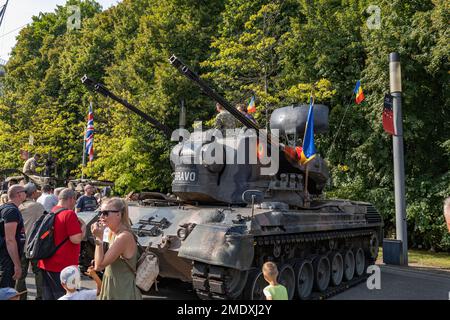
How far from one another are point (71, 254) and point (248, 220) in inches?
105

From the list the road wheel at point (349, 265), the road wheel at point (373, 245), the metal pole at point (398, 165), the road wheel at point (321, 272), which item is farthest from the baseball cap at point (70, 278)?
the metal pole at point (398, 165)

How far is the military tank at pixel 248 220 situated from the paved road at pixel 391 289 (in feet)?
1.46

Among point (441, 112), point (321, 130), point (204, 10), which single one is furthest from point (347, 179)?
point (204, 10)

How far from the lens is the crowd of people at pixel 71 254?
160 inches

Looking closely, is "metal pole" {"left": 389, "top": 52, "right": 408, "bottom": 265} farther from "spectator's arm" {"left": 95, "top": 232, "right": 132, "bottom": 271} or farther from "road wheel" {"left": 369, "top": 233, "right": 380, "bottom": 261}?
"spectator's arm" {"left": 95, "top": 232, "right": 132, "bottom": 271}

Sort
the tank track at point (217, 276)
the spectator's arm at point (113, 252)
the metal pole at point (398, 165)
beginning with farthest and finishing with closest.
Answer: the metal pole at point (398, 165)
the tank track at point (217, 276)
the spectator's arm at point (113, 252)

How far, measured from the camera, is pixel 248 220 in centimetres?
687

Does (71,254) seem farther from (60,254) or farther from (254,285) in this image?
(254,285)

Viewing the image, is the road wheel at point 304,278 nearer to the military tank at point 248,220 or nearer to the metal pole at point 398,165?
the military tank at point 248,220

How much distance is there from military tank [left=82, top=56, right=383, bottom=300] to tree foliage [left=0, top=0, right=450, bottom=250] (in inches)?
293

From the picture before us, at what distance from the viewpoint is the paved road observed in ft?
28.5

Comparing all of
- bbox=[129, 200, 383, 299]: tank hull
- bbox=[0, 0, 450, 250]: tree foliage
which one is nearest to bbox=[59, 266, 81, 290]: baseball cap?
bbox=[129, 200, 383, 299]: tank hull

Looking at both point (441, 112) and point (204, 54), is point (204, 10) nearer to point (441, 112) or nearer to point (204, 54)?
point (204, 54)

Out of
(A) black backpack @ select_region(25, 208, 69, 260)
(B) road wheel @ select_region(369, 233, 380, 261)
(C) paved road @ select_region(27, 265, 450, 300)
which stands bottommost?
(C) paved road @ select_region(27, 265, 450, 300)
